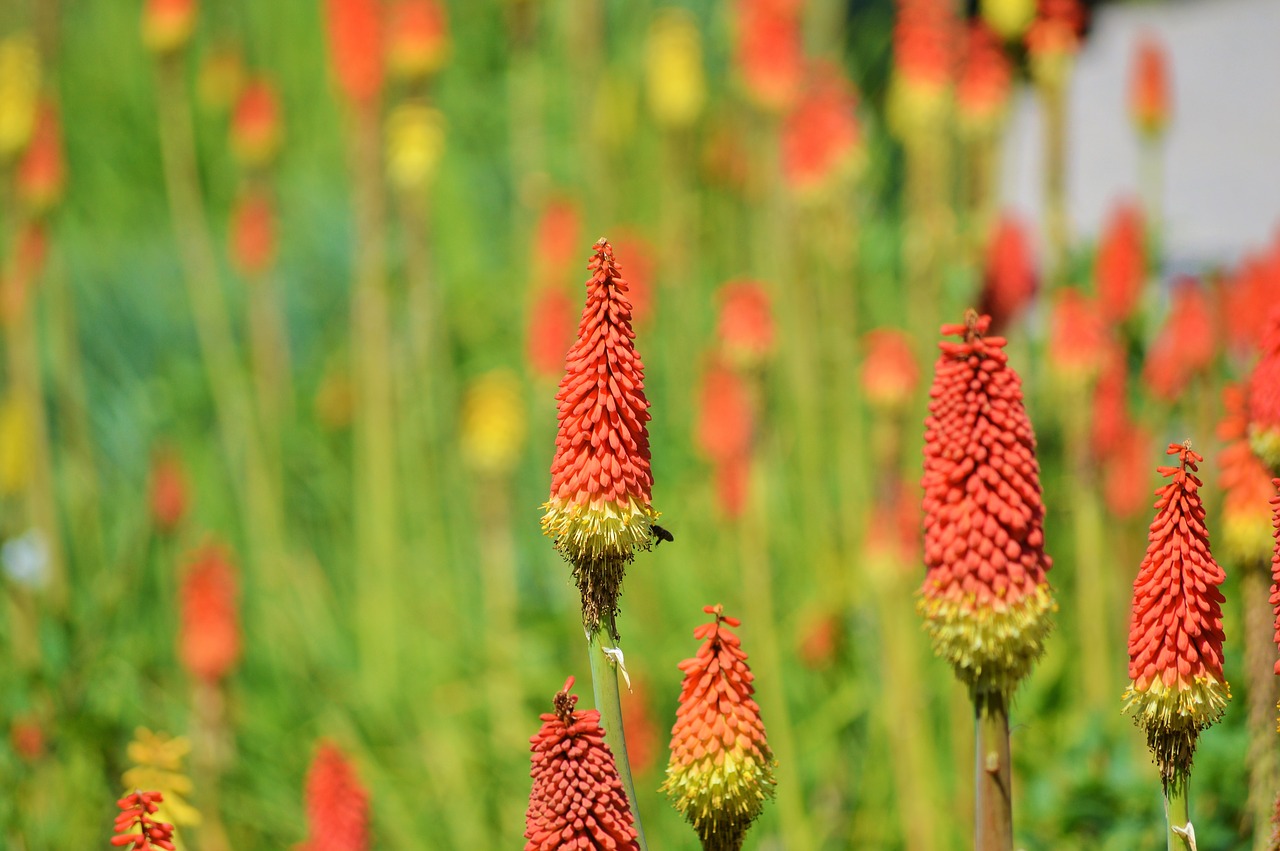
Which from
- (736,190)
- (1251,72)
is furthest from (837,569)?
(1251,72)

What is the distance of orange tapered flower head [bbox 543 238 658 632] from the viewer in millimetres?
1843

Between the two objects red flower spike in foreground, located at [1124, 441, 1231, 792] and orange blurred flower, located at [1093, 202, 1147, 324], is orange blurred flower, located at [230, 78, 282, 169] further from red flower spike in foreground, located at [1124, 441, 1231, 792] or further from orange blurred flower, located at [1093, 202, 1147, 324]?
red flower spike in foreground, located at [1124, 441, 1231, 792]

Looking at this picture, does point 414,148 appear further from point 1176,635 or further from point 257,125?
point 1176,635

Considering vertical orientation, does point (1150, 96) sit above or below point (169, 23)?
below

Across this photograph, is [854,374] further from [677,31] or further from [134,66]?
[134,66]

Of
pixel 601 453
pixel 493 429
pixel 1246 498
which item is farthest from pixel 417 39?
pixel 601 453

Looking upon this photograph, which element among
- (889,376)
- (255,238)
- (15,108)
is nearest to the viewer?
(889,376)

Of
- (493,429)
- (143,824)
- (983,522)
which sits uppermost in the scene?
(493,429)

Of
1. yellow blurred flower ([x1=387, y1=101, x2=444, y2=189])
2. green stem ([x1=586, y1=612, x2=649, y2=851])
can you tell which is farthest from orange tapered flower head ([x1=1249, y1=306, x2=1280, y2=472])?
yellow blurred flower ([x1=387, y1=101, x2=444, y2=189])

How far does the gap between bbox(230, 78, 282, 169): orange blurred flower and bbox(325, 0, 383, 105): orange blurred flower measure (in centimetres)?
54

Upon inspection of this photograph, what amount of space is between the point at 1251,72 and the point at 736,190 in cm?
311

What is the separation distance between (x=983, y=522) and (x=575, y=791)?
668 mm

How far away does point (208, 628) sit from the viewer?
469cm

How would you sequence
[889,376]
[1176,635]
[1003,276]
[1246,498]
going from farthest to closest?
1. [1003,276]
2. [889,376]
3. [1246,498]
4. [1176,635]
